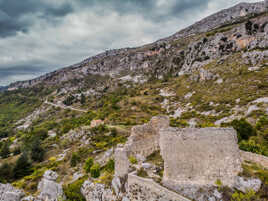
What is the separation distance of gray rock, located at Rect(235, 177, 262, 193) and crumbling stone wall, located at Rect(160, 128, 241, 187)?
0.36 meters

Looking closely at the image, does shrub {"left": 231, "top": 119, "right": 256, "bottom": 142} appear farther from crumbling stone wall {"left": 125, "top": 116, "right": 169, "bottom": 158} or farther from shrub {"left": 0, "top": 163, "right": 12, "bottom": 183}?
shrub {"left": 0, "top": 163, "right": 12, "bottom": 183}

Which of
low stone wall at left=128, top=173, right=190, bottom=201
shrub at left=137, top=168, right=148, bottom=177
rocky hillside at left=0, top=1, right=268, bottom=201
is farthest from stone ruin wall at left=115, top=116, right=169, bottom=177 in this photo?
low stone wall at left=128, top=173, right=190, bottom=201

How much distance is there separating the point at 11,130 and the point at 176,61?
142259 millimetres

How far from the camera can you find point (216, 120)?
39.2 metres

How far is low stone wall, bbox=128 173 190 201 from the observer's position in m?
11.5

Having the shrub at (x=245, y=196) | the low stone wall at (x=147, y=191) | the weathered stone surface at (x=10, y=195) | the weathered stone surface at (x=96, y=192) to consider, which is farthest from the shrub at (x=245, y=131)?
the weathered stone surface at (x=10, y=195)

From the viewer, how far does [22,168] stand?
1713 inches

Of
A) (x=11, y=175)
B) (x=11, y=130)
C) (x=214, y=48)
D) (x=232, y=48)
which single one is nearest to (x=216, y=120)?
(x=11, y=175)

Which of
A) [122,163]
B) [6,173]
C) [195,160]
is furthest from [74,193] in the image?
[6,173]

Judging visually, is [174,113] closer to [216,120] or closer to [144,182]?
[216,120]

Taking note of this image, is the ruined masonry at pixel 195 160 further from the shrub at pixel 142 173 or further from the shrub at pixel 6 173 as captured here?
the shrub at pixel 6 173

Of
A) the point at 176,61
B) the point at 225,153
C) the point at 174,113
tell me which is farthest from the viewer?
the point at 176,61

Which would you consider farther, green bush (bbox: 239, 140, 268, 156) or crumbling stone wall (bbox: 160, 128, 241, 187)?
green bush (bbox: 239, 140, 268, 156)

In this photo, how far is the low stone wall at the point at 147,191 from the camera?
37.8 feet
